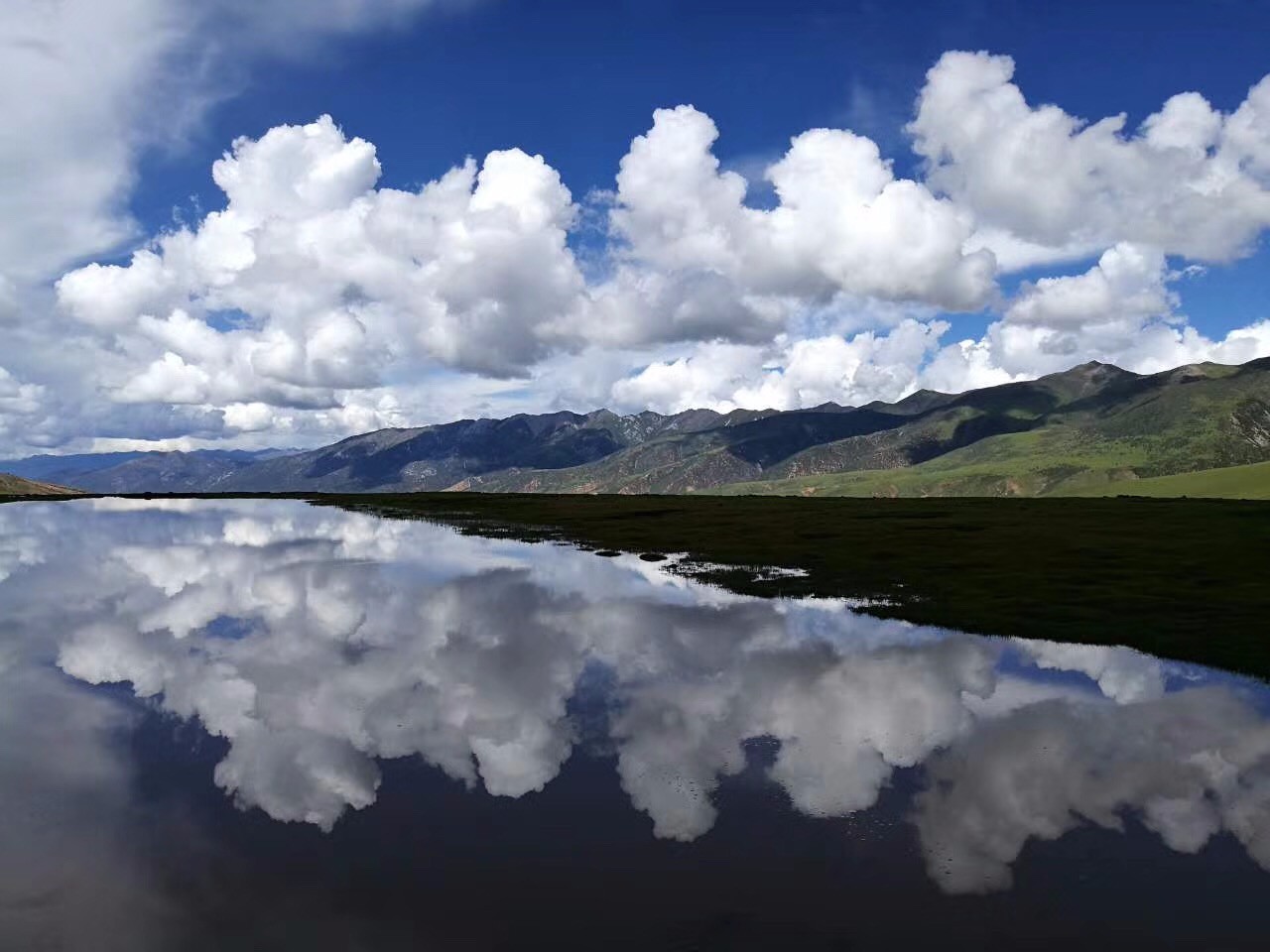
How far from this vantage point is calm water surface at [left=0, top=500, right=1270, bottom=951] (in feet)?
55.9

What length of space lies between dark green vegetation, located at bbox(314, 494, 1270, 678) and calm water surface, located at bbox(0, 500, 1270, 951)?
792 centimetres

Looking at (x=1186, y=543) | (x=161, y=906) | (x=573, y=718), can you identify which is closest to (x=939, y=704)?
(x=573, y=718)

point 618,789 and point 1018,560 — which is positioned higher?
point 618,789

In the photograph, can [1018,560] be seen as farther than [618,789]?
Yes

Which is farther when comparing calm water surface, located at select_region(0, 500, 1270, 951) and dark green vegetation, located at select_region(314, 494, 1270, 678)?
dark green vegetation, located at select_region(314, 494, 1270, 678)

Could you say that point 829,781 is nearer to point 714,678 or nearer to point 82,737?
point 714,678

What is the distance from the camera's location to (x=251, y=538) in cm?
10719

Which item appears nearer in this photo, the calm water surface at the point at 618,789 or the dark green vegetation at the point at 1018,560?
the calm water surface at the point at 618,789

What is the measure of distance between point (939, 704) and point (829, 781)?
10435mm

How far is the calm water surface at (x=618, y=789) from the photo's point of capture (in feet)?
55.9

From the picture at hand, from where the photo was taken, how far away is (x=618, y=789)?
24125 millimetres

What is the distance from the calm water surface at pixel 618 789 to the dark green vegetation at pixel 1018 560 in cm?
792

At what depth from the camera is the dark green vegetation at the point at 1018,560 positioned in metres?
47.8

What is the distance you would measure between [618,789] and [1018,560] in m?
66.4
